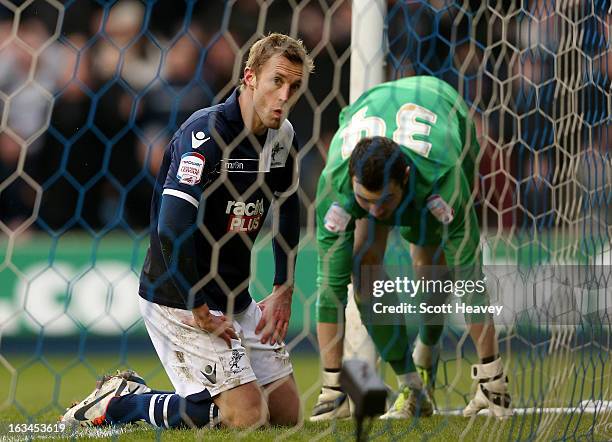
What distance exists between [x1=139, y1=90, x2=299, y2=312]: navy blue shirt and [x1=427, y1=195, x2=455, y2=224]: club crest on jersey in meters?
0.45

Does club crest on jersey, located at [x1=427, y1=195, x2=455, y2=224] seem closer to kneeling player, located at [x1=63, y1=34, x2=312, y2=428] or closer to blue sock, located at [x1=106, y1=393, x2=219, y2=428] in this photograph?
kneeling player, located at [x1=63, y1=34, x2=312, y2=428]

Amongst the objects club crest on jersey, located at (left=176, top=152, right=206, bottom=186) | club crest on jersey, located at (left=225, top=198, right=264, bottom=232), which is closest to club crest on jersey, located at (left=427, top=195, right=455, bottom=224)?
club crest on jersey, located at (left=225, top=198, right=264, bottom=232)

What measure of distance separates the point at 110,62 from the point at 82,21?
0.23 meters

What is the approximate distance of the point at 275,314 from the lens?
3217 mm

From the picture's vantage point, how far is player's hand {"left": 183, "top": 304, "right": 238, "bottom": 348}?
2.93 meters

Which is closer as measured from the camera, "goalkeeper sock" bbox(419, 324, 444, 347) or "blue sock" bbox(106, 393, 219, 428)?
"blue sock" bbox(106, 393, 219, 428)

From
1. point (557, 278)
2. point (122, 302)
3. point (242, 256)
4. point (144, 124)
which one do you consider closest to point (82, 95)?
point (144, 124)

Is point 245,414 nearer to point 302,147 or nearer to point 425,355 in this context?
point 425,355

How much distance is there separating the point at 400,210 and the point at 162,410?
1.01 m

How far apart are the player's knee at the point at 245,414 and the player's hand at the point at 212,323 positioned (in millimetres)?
184

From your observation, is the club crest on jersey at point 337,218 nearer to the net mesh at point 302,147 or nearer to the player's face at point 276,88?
the net mesh at point 302,147

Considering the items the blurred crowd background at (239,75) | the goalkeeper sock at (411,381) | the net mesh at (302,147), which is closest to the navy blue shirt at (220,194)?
the net mesh at (302,147)

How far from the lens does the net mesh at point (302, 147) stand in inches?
131

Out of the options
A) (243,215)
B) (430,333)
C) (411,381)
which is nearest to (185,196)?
(243,215)
